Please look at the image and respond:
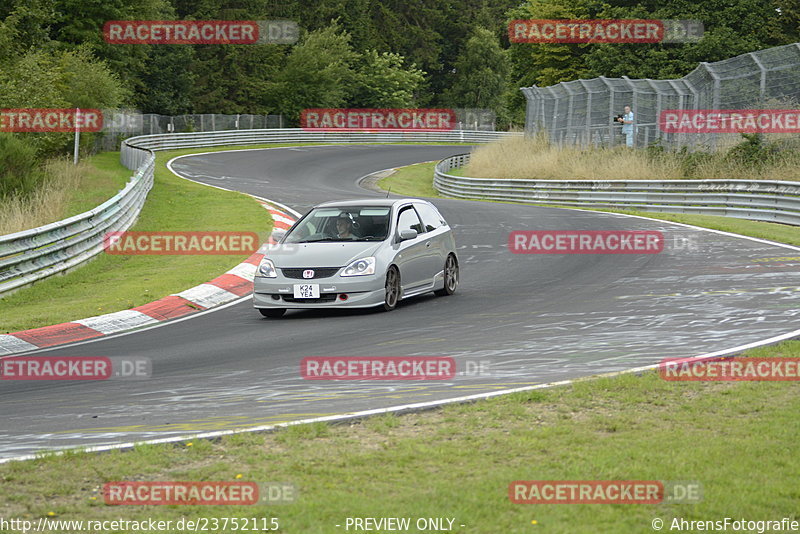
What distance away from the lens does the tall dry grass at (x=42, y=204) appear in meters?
19.6

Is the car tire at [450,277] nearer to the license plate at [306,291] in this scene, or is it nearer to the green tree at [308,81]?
the license plate at [306,291]

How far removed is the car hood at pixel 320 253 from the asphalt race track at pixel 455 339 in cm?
70

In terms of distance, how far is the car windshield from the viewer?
46.4 ft

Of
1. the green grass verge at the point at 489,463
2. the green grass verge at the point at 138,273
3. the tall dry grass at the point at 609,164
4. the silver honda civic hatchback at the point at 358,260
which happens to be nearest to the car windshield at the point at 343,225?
the silver honda civic hatchback at the point at 358,260

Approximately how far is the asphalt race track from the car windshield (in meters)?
1.02

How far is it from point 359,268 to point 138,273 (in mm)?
5889

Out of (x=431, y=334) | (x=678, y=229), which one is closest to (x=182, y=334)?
(x=431, y=334)

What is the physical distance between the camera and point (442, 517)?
16.9ft

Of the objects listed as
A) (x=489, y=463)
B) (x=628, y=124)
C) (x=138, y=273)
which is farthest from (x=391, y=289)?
(x=628, y=124)

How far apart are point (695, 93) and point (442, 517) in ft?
90.0

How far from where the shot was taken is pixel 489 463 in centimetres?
617

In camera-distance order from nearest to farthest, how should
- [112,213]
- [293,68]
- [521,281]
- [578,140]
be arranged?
1. [521,281]
2. [112,213]
3. [578,140]
4. [293,68]

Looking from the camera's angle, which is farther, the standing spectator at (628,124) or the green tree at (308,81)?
the green tree at (308,81)

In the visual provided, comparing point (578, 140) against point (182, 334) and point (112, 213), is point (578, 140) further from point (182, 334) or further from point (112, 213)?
point (182, 334)
